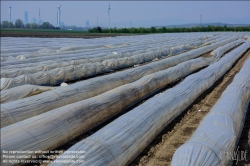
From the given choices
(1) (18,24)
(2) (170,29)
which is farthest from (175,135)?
(1) (18,24)

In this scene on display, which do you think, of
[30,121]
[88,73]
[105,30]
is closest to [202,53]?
[88,73]

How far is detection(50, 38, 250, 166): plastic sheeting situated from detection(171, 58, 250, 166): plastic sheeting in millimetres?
654

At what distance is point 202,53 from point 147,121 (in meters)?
12.4

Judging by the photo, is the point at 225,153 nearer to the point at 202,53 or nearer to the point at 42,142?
the point at 42,142

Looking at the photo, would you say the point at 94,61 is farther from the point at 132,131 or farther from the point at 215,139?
the point at 215,139

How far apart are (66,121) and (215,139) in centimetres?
191

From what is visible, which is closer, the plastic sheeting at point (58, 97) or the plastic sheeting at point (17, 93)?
the plastic sheeting at point (58, 97)

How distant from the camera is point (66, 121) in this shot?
4020mm

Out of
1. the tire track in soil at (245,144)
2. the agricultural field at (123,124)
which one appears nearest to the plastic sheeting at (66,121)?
the agricultural field at (123,124)

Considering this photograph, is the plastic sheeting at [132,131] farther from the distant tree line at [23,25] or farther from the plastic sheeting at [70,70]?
the distant tree line at [23,25]

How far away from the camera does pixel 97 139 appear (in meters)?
3.25

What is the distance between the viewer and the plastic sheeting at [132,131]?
10.1 feet

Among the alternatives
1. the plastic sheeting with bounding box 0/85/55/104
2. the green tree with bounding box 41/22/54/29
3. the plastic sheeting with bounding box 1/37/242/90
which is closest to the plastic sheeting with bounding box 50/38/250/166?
the plastic sheeting with bounding box 0/85/55/104

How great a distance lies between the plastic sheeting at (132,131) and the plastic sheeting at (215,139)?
0.65 metres
